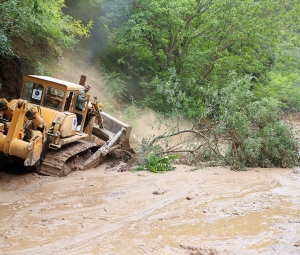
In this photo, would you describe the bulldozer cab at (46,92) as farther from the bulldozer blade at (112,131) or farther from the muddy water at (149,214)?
the bulldozer blade at (112,131)

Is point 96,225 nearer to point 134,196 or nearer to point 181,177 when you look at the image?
point 134,196

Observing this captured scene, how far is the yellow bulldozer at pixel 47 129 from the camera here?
7.55 meters

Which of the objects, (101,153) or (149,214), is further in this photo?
(101,153)

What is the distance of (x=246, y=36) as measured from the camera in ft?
66.0

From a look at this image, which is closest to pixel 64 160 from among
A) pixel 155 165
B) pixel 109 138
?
pixel 155 165

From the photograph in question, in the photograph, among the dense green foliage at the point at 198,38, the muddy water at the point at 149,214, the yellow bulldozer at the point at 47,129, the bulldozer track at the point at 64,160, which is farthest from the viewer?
the dense green foliage at the point at 198,38

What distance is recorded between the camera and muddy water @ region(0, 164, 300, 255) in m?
4.88

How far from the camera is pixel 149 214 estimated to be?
20.8ft

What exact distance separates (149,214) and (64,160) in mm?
3330

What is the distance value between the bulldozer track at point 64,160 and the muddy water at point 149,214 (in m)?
0.27

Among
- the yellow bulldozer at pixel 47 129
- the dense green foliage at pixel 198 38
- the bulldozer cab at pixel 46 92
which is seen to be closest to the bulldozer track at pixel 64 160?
the yellow bulldozer at pixel 47 129

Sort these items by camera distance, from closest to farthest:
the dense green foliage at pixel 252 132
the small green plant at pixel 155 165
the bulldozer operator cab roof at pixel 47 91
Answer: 1. the bulldozer operator cab roof at pixel 47 91
2. the small green plant at pixel 155 165
3. the dense green foliage at pixel 252 132

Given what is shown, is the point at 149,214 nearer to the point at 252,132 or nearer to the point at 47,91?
the point at 47,91

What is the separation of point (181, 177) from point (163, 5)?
1238 cm
